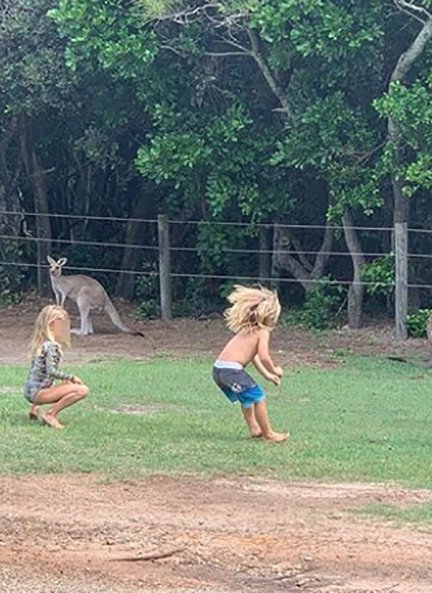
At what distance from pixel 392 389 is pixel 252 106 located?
26.5 ft

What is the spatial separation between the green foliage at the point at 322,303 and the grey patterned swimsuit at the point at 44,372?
409 inches

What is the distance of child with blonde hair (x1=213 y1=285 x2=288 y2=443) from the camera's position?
982 centimetres

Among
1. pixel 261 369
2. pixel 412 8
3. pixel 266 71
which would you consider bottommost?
pixel 261 369

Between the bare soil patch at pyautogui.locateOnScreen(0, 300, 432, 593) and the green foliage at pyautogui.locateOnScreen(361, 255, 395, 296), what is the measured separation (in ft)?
37.0

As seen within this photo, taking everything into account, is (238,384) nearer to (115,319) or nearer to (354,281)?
(115,319)

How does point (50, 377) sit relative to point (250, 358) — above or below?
below

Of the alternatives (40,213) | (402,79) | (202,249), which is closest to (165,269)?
(202,249)

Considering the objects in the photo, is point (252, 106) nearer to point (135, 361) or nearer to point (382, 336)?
point (382, 336)

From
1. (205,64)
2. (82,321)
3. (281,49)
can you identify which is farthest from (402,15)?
(82,321)

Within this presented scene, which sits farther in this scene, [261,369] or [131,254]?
[131,254]

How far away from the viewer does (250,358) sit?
998 centimetres

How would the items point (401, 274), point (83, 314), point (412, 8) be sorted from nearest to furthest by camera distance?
point (412, 8) → point (401, 274) → point (83, 314)

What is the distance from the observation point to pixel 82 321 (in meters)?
20.1

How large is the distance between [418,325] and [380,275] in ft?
3.40
